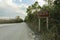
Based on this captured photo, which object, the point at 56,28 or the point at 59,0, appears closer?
the point at 56,28

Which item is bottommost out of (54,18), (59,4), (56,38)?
(56,38)

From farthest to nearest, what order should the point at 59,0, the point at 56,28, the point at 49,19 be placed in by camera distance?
the point at 49,19, the point at 59,0, the point at 56,28

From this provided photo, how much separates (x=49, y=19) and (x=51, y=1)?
2150 millimetres

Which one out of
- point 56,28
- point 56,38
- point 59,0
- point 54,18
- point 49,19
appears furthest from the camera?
point 49,19

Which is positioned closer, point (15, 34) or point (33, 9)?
point (15, 34)

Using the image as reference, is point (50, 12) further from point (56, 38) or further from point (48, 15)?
point (56, 38)

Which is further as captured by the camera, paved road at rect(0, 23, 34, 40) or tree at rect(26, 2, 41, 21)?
tree at rect(26, 2, 41, 21)

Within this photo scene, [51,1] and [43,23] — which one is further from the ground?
[51,1]

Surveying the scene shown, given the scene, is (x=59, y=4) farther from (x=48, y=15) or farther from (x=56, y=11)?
(x=48, y=15)

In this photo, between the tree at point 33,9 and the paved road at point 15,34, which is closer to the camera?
the paved road at point 15,34

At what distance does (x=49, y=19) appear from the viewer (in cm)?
2230

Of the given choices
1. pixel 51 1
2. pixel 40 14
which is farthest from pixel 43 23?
pixel 51 1

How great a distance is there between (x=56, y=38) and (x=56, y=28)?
2945 millimetres

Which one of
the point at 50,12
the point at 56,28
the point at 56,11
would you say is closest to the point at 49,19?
the point at 50,12
